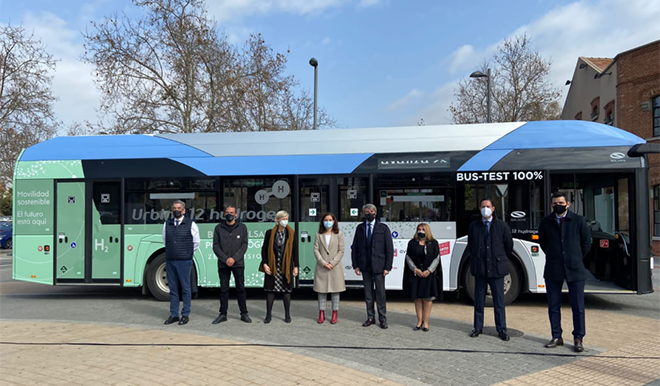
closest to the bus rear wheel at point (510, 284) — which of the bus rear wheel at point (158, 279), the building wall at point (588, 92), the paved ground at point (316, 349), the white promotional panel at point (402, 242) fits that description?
the paved ground at point (316, 349)

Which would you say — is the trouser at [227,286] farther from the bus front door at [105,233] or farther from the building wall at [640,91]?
the building wall at [640,91]

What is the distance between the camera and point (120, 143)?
377 inches

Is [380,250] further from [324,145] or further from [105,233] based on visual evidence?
[105,233]

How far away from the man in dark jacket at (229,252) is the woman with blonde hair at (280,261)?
39cm

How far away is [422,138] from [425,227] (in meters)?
2.42

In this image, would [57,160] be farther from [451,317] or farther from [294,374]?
[451,317]

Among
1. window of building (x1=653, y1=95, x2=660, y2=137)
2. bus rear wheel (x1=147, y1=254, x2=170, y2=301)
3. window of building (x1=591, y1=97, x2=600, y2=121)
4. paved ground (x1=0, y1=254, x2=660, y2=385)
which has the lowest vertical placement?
paved ground (x1=0, y1=254, x2=660, y2=385)

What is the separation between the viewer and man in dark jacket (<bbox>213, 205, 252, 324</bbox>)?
746 centimetres

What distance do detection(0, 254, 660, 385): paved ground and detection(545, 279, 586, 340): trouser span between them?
253mm

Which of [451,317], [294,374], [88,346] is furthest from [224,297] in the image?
[451,317]

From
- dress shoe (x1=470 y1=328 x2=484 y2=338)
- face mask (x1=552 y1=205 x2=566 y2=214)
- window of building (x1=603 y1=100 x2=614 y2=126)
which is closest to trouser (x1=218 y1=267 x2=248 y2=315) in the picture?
dress shoe (x1=470 y1=328 x2=484 y2=338)

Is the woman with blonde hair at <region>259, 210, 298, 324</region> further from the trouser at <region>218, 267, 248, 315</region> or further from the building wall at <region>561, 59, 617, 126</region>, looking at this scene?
the building wall at <region>561, 59, 617, 126</region>

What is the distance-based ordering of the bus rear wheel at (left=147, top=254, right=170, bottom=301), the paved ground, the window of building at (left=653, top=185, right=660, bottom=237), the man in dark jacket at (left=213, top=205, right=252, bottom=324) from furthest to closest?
the window of building at (left=653, top=185, right=660, bottom=237) < the bus rear wheel at (left=147, top=254, right=170, bottom=301) < the man in dark jacket at (left=213, top=205, right=252, bottom=324) < the paved ground

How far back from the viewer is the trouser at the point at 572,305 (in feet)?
19.4
